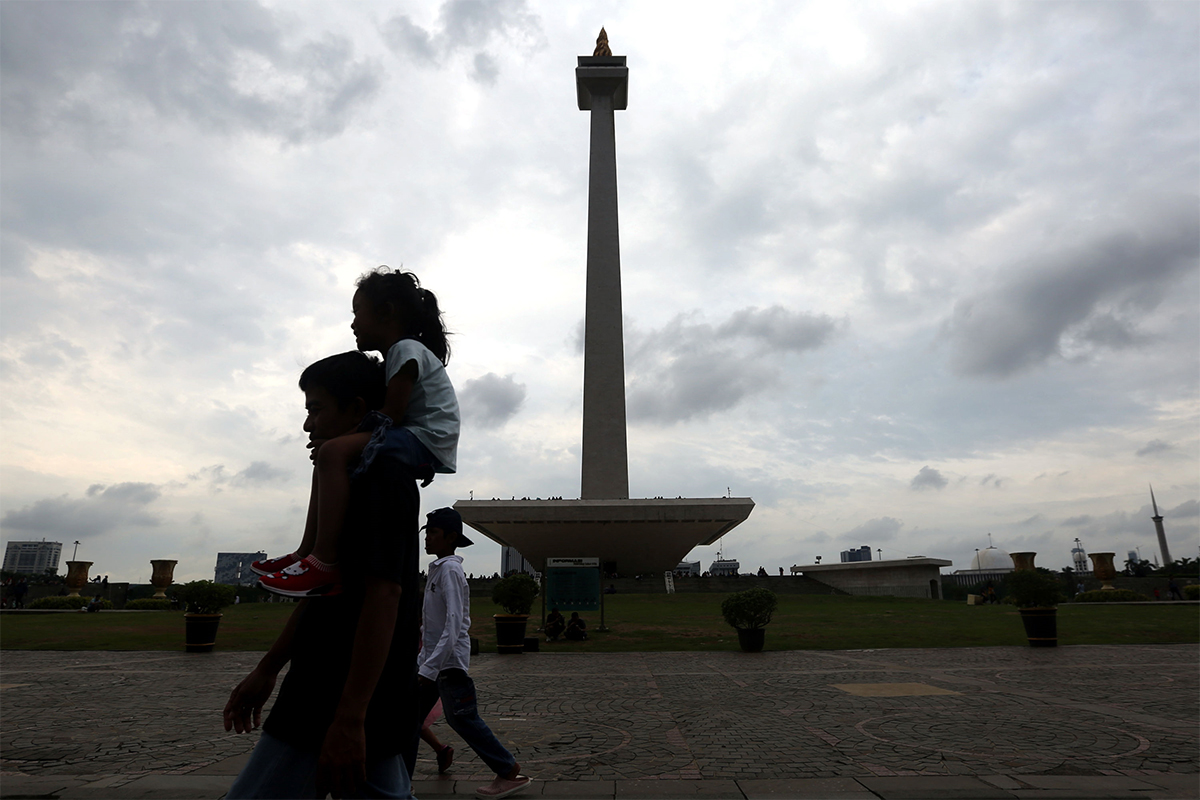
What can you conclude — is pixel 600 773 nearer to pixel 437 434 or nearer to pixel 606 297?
pixel 437 434

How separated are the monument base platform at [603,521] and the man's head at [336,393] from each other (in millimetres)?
30949

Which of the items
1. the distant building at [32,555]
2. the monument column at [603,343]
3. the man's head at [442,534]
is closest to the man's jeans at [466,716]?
the man's head at [442,534]

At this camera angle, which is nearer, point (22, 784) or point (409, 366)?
point (409, 366)

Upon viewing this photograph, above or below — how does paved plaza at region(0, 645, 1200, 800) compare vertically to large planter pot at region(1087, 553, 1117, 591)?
below

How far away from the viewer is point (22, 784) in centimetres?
450

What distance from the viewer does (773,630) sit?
16844 millimetres

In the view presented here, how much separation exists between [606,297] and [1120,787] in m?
36.3

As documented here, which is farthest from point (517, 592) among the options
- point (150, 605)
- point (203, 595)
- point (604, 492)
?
point (150, 605)

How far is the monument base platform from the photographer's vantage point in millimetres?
34906

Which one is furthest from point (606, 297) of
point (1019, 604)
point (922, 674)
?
point (922, 674)

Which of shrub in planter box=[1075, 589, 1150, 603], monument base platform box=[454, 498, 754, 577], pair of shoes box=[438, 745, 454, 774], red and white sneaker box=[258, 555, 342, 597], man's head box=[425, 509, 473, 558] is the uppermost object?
monument base platform box=[454, 498, 754, 577]

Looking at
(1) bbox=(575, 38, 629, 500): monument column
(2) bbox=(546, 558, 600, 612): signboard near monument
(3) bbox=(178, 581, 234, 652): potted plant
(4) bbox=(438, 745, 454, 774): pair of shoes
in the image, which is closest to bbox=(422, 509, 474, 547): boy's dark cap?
(4) bbox=(438, 745, 454, 774): pair of shoes

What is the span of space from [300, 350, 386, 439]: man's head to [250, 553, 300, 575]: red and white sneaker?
370 millimetres

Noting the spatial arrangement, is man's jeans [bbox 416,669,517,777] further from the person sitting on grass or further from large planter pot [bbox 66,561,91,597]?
large planter pot [bbox 66,561,91,597]
